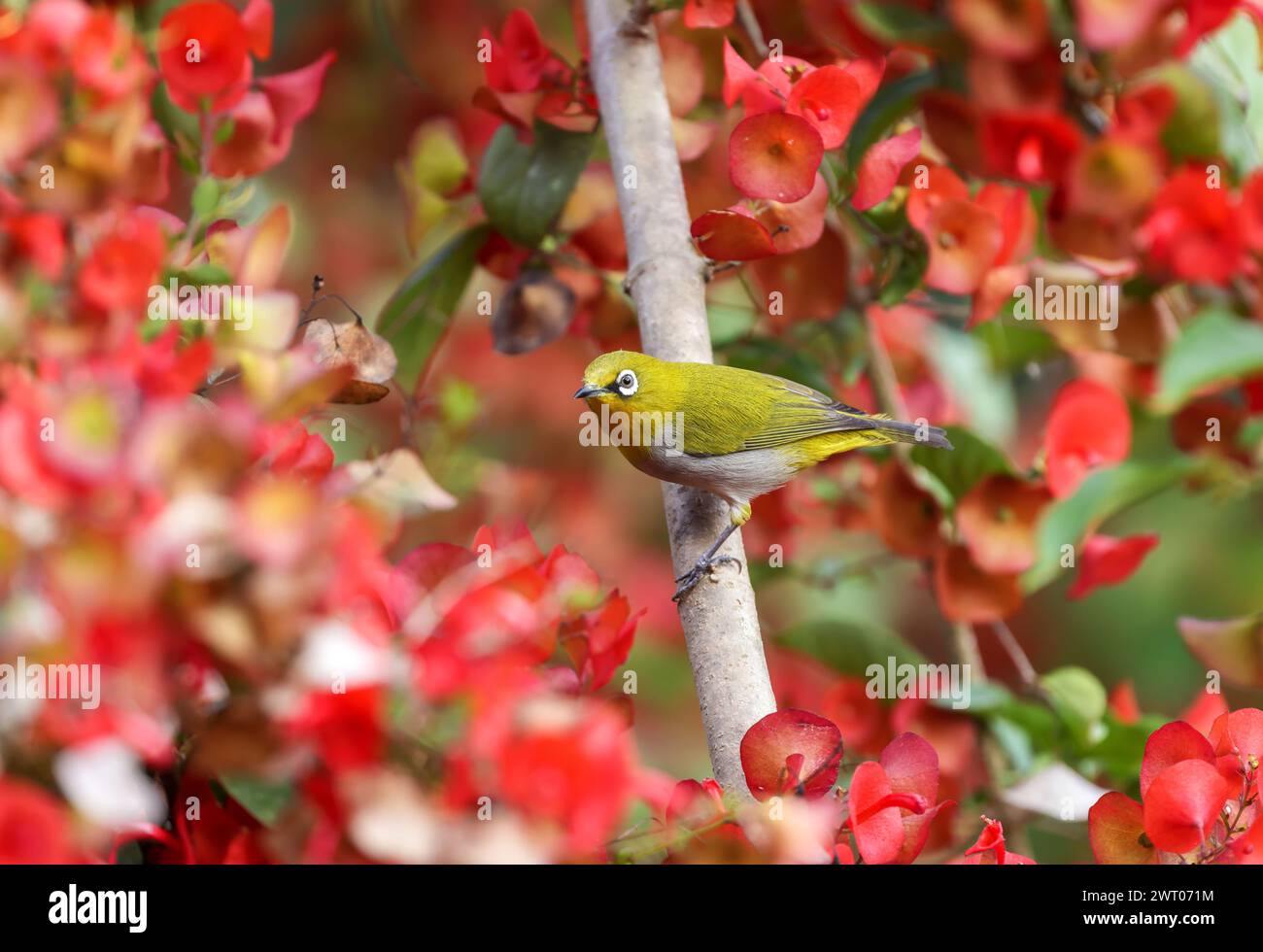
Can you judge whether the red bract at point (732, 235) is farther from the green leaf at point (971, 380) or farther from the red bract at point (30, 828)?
the green leaf at point (971, 380)

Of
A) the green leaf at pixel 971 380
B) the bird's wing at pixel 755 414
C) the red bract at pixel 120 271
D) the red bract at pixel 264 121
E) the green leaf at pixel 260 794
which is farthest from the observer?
the green leaf at pixel 971 380

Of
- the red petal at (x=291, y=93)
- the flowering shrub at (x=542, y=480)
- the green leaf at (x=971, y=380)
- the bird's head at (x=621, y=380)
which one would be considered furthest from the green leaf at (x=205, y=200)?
the green leaf at (x=971, y=380)

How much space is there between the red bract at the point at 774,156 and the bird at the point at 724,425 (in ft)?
1.26

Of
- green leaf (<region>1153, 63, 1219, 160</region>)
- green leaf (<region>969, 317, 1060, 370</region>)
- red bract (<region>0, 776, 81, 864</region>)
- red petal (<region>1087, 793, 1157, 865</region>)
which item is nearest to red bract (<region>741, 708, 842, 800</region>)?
red petal (<region>1087, 793, 1157, 865</region>)

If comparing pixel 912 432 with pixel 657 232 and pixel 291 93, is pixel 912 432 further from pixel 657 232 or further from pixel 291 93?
pixel 291 93

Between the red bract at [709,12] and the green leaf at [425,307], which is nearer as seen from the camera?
the red bract at [709,12]

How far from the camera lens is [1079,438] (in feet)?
5.18

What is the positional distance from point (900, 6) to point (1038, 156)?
24cm

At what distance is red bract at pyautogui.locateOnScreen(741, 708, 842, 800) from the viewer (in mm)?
987

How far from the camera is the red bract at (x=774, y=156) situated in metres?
1.27

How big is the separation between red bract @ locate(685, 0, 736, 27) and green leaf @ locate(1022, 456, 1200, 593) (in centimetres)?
79

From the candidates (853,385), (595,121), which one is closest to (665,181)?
(595,121)

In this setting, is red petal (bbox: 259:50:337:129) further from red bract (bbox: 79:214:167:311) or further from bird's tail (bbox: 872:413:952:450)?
bird's tail (bbox: 872:413:952:450)
